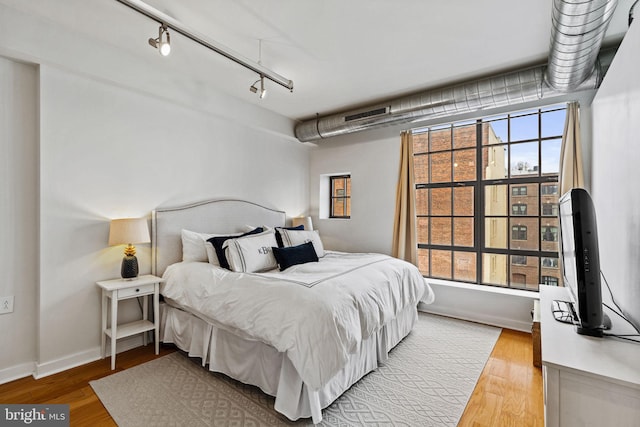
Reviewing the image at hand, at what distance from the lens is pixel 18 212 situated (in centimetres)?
236

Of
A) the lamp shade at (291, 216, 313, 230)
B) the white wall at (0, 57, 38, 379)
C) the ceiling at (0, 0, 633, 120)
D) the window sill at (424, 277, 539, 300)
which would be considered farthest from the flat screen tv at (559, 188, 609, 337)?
the white wall at (0, 57, 38, 379)

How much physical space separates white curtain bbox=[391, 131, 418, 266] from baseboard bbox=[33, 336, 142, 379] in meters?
3.17

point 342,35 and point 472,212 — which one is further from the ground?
point 342,35

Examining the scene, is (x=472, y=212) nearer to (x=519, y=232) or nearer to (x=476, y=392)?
(x=519, y=232)

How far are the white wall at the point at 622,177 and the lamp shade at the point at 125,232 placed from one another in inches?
132

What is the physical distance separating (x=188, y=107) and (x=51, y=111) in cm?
122

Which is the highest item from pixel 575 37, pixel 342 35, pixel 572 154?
pixel 342 35

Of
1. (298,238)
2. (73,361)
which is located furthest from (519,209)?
(73,361)

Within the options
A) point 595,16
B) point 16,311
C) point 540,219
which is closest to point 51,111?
point 16,311

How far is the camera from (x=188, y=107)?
11.1 feet

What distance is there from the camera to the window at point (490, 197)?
341 cm

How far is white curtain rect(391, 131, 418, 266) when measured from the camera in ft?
13.3

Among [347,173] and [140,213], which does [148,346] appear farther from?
[347,173]

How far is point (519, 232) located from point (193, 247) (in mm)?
3658
